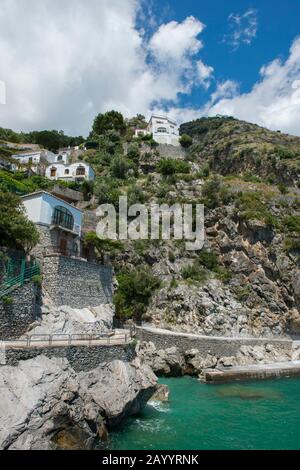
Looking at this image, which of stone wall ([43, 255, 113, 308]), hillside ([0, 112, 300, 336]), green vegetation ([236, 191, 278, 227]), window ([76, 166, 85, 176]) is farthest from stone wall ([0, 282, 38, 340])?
window ([76, 166, 85, 176])

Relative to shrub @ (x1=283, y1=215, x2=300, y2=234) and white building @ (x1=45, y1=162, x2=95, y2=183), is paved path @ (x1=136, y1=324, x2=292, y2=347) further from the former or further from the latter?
white building @ (x1=45, y1=162, x2=95, y2=183)

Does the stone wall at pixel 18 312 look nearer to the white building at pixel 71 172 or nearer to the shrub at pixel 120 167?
the white building at pixel 71 172

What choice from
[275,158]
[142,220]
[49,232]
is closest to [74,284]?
[49,232]

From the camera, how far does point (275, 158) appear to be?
166 ft

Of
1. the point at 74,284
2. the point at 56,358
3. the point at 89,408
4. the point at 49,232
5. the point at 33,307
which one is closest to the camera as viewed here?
the point at 89,408

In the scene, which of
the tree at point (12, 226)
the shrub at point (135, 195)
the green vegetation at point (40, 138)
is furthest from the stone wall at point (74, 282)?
the green vegetation at point (40, 138)

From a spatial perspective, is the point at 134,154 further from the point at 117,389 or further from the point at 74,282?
the point at 117,389

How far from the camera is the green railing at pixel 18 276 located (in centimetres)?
1632

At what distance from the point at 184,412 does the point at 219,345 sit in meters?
9.63

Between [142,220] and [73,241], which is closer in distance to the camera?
[73,241]

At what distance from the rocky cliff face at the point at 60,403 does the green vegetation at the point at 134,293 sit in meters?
13.6

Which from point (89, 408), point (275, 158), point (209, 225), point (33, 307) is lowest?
point (89, 408)

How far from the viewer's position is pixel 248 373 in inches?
827

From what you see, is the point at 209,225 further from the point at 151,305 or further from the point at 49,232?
the point at 49,232
